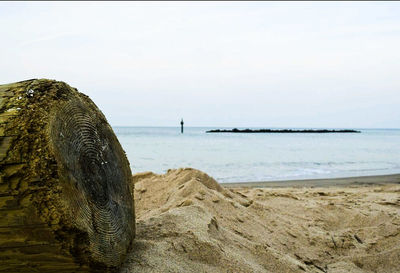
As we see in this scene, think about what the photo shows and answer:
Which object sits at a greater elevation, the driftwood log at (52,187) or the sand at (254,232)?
the driftwood log at (52,187)

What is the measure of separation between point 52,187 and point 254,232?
212 centimetres

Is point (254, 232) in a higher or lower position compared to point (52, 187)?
lower

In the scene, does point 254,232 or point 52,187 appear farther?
point 254,232

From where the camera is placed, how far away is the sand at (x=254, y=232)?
2.70 m

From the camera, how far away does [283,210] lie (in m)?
4.62

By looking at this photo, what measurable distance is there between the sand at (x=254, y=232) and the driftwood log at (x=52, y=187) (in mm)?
442

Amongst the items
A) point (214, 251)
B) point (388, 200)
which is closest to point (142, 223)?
point (214, 251)

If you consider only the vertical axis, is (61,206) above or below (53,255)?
above

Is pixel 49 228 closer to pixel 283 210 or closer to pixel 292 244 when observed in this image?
pixel 292 244

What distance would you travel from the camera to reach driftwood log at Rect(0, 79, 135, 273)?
1.89m

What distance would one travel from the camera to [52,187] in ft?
6.28

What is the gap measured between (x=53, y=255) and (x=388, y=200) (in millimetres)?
4679

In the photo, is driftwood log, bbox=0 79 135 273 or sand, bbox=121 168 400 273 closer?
driftwood log, bbox=0 79 135 273

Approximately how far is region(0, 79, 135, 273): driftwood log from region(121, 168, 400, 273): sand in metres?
0.44
